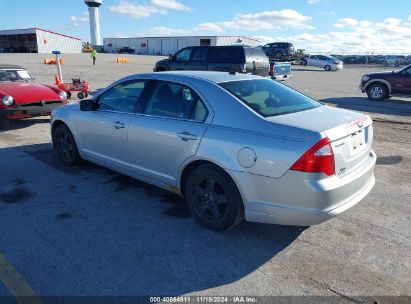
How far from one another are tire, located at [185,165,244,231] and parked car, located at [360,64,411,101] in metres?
12.5

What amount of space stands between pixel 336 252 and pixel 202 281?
1339 millimetres

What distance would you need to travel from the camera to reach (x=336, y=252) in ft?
10.9

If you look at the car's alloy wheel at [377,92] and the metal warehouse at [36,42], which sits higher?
Result: the metal warehouse at [36,42]

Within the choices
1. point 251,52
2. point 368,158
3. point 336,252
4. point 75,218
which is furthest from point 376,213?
point 251,52

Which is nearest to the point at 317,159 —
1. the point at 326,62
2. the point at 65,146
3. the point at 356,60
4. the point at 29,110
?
the point at 65,146

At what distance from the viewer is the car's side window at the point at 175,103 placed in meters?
3.74

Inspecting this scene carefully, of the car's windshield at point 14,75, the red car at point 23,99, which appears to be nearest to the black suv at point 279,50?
the car's windshield at point 14,75

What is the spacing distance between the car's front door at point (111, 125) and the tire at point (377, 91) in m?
12.4

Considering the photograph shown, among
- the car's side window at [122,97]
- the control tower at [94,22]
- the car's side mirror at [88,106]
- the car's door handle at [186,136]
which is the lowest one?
the car's door handle at [186,136]

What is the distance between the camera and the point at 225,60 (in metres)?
13.8

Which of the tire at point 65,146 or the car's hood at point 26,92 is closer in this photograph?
the tire at point 65,146

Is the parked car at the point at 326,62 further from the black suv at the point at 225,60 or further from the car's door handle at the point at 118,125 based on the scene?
the car's door handle at the point at 118,125

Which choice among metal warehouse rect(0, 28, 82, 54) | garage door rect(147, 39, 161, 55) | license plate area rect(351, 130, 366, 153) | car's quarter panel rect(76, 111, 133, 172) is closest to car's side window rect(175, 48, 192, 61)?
car's quarter panel rect(76, 111, 133, 172)

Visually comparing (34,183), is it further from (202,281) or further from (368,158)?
(368,158)
